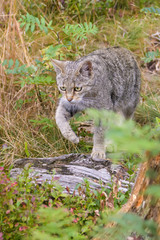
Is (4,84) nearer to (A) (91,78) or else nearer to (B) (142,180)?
(A) (91,78)

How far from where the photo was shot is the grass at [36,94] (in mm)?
4535

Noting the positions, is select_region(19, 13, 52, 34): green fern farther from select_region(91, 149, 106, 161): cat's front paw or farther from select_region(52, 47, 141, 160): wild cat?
select_region(91, 149, 106, 161): cat's front paw

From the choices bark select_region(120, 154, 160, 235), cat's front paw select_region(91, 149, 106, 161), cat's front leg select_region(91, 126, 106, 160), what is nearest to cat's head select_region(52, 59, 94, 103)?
cat's front leg select_region(91, 126, 106, 160)

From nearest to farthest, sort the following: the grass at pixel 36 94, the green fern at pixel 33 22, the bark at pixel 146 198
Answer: the bark at pixel 146 198 < the green fern at pixel 33 22 < the grass at pixel 36 94

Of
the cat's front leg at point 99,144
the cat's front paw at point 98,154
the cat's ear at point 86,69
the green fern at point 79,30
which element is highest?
the green fern at point 79,30

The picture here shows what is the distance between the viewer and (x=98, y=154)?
4.14 metres

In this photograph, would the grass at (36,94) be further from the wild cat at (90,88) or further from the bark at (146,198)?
the bark at (146,198)

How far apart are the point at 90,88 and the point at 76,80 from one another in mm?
225

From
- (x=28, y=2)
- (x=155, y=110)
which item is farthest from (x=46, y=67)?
(x=28, y=2)

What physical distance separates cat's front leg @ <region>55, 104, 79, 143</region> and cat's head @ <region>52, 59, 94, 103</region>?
0.74 feet

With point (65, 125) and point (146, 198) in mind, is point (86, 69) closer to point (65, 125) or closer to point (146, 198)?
point (65, 125)

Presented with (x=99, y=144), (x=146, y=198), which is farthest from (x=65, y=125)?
(x=146, y=198)

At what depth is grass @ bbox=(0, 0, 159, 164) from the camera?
14.9 feet

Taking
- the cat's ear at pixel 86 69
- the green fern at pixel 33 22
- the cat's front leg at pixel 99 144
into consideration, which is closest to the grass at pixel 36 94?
the cat's front leg at pixel 99 144
